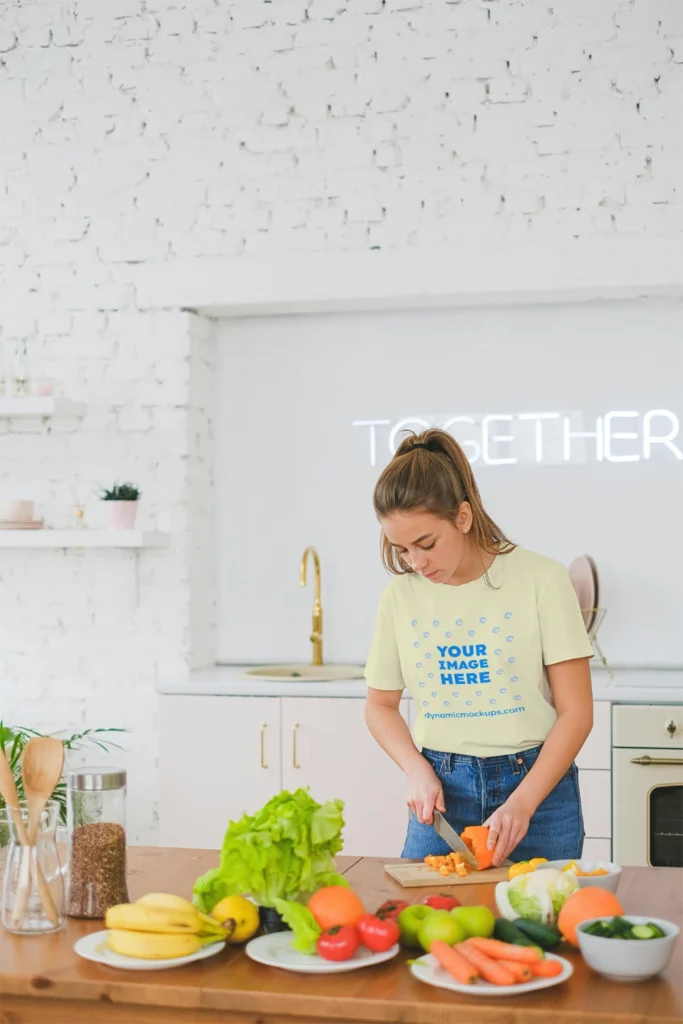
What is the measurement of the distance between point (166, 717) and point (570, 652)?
2.11 meters

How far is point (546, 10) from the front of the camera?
14.1 ft

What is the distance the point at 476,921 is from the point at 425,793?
65cm

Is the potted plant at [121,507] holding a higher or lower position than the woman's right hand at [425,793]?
higher

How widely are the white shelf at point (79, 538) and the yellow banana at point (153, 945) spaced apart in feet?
8.70

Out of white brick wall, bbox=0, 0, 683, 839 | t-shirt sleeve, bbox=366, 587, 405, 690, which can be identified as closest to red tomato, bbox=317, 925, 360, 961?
t-shirt sleeve, bbox=366, 587, 405, 690

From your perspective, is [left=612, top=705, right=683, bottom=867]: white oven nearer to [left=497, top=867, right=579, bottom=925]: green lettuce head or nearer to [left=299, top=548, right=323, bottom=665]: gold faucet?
[left=299, top=548, right=323, bottom=665]: gold faucet

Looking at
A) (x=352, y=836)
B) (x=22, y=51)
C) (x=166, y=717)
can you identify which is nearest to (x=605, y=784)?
(x=352, y=836)

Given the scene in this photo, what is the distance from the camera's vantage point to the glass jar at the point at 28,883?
6.12 feet

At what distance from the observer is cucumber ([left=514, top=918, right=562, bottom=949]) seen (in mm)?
1723

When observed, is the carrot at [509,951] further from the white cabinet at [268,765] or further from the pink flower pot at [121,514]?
the pink flower pot at [121,514]

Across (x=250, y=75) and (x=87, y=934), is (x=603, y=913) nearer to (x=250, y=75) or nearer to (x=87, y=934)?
(x=87, y=934)

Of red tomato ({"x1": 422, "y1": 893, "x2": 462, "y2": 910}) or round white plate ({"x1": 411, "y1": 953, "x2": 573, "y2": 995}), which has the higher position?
red tomato ({"x1": 422, "y1": 893, "x2": 462, "y2": 910})

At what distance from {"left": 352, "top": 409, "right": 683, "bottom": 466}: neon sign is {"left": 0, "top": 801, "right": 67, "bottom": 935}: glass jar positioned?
2.78 metres

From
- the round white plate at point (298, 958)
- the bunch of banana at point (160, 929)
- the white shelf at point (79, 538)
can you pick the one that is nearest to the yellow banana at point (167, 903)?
the bunch of banana at point (160, 929)
